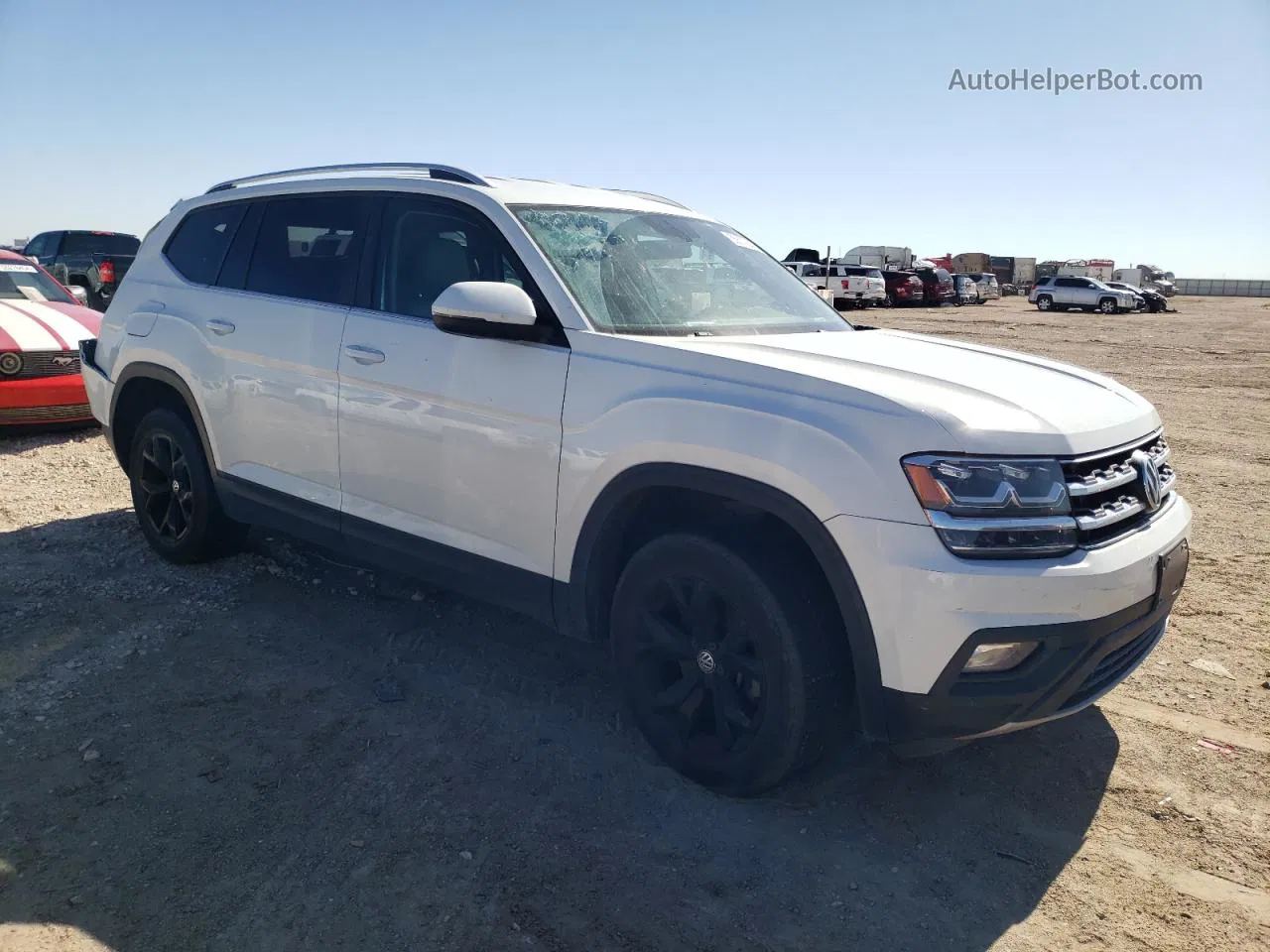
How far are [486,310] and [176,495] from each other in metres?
2.61

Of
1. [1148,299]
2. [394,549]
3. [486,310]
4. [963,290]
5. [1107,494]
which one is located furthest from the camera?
[963,290]

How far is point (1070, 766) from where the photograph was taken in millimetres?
3320

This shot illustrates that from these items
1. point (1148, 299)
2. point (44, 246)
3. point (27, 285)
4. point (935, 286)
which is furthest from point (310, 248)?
point (1148, 299)

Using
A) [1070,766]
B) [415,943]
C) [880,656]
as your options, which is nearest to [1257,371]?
[1070,766]

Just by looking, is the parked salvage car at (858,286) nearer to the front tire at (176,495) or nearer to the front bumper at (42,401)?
the front bumper at (42,401)

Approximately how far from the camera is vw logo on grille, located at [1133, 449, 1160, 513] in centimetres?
291

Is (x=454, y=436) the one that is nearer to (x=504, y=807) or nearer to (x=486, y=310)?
(x=486, y=310)

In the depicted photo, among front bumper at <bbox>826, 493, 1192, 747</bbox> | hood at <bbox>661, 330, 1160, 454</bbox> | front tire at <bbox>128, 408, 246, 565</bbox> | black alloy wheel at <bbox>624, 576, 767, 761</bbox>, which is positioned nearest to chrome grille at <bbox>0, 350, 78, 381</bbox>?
front tire at <bbox>128, 408, 246, 565</bbox>

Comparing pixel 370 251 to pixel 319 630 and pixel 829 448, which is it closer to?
pixel 319 630

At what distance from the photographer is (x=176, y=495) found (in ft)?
16.2

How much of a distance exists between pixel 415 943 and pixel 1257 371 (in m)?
17.2

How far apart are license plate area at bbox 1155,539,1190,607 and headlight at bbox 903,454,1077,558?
0.46 metres

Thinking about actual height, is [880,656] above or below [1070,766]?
above

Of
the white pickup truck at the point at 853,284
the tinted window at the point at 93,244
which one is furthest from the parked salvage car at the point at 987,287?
the tinted window at the point at 93,244
